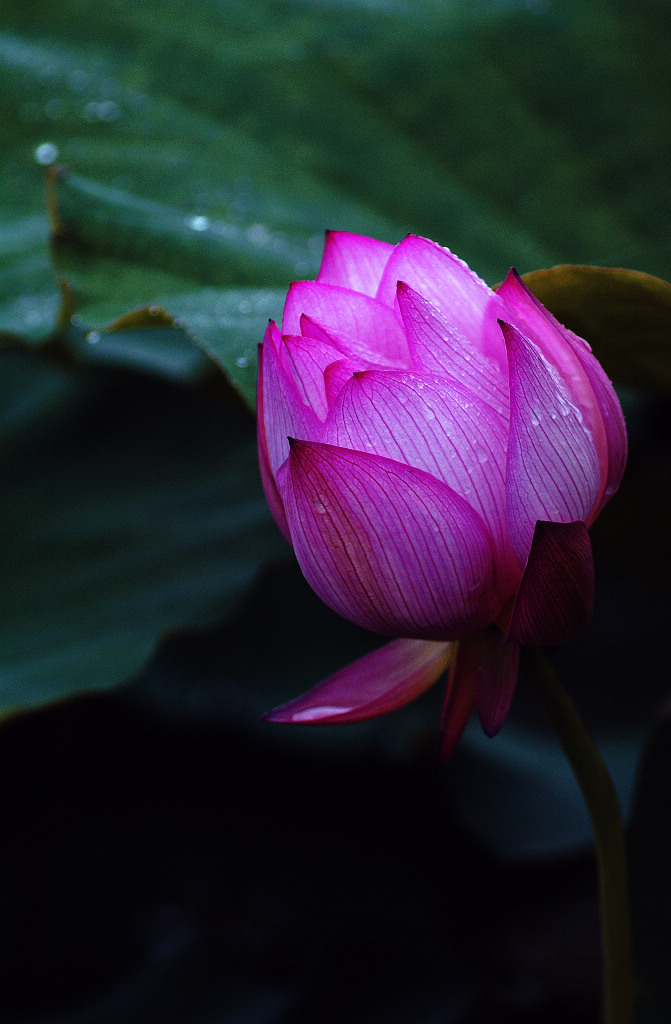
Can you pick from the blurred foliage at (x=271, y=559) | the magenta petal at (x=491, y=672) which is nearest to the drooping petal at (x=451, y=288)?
the magenta petal at (x=491, y=672)

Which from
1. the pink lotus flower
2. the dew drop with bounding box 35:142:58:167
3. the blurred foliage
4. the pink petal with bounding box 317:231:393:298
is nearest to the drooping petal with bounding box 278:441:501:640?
the pink lotus flower

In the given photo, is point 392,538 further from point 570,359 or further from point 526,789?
point 526,789

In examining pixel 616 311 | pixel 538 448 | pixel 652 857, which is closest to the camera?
pixel 538 448

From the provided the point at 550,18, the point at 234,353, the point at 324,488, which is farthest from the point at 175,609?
the point at 550,18

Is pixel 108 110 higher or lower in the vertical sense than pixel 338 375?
higher

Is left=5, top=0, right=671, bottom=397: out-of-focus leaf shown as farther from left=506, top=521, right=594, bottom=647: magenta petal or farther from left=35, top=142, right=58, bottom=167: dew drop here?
left=506, top=521, right=594, bottom=647: magenta petal

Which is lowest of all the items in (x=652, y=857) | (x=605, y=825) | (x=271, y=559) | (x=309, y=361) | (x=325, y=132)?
(x=652, y=857)

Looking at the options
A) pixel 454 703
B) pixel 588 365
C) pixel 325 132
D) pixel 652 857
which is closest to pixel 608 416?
pixel 588 365

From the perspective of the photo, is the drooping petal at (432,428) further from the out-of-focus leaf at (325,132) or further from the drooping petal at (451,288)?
the out-of-focus leaf at (325,132)
